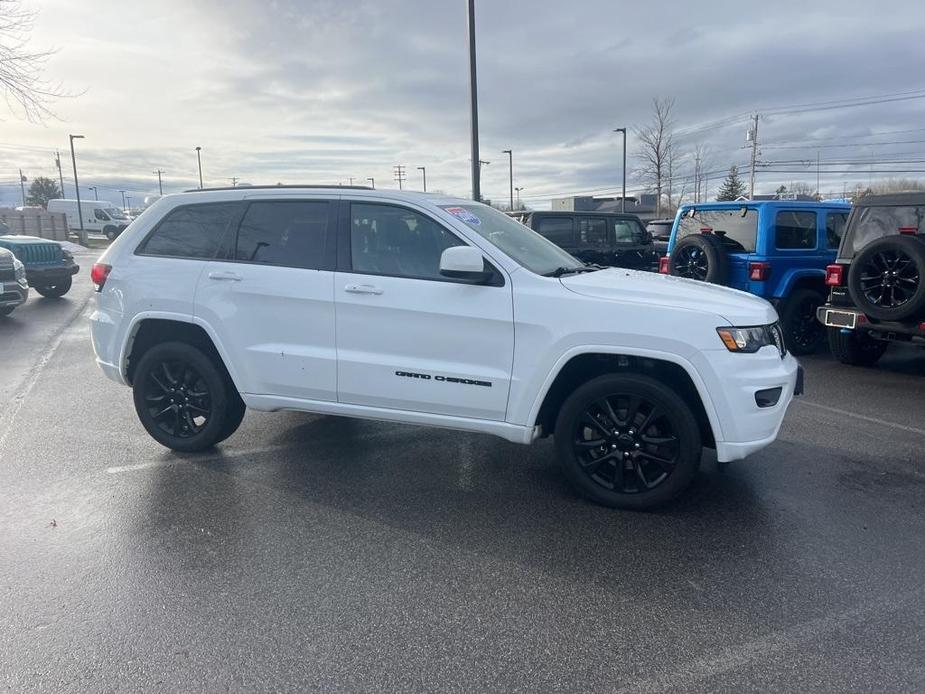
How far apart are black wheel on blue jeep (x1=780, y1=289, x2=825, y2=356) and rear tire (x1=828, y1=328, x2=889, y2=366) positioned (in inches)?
24.2

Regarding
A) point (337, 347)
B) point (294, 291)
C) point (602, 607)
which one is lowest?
point (602, 607)

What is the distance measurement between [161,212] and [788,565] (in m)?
4.58

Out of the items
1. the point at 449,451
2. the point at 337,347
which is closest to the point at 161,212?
the point at 337,347

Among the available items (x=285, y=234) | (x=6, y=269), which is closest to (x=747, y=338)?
(x=285, y=234)

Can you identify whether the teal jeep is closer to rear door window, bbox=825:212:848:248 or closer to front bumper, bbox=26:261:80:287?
front bumper, bbox=26:261:80:287

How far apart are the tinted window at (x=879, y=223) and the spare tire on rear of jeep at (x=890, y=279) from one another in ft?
1.81

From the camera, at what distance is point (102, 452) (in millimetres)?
5098

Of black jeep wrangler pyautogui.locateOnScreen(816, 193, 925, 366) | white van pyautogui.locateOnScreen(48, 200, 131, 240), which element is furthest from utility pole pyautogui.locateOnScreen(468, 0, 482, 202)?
white van pyautogui.locateOnScreen(48, 200, 131, 240)

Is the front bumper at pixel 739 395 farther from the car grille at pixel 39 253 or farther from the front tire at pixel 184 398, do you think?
the car grille at pixel 39 253

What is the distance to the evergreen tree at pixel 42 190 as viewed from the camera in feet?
281

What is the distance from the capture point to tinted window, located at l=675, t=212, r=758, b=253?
28.9ft

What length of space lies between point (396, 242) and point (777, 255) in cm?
623

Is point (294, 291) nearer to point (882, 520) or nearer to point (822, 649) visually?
point (822, 649)

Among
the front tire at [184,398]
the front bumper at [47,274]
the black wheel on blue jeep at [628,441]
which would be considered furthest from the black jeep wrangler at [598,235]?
the front bumper at [47,274]
